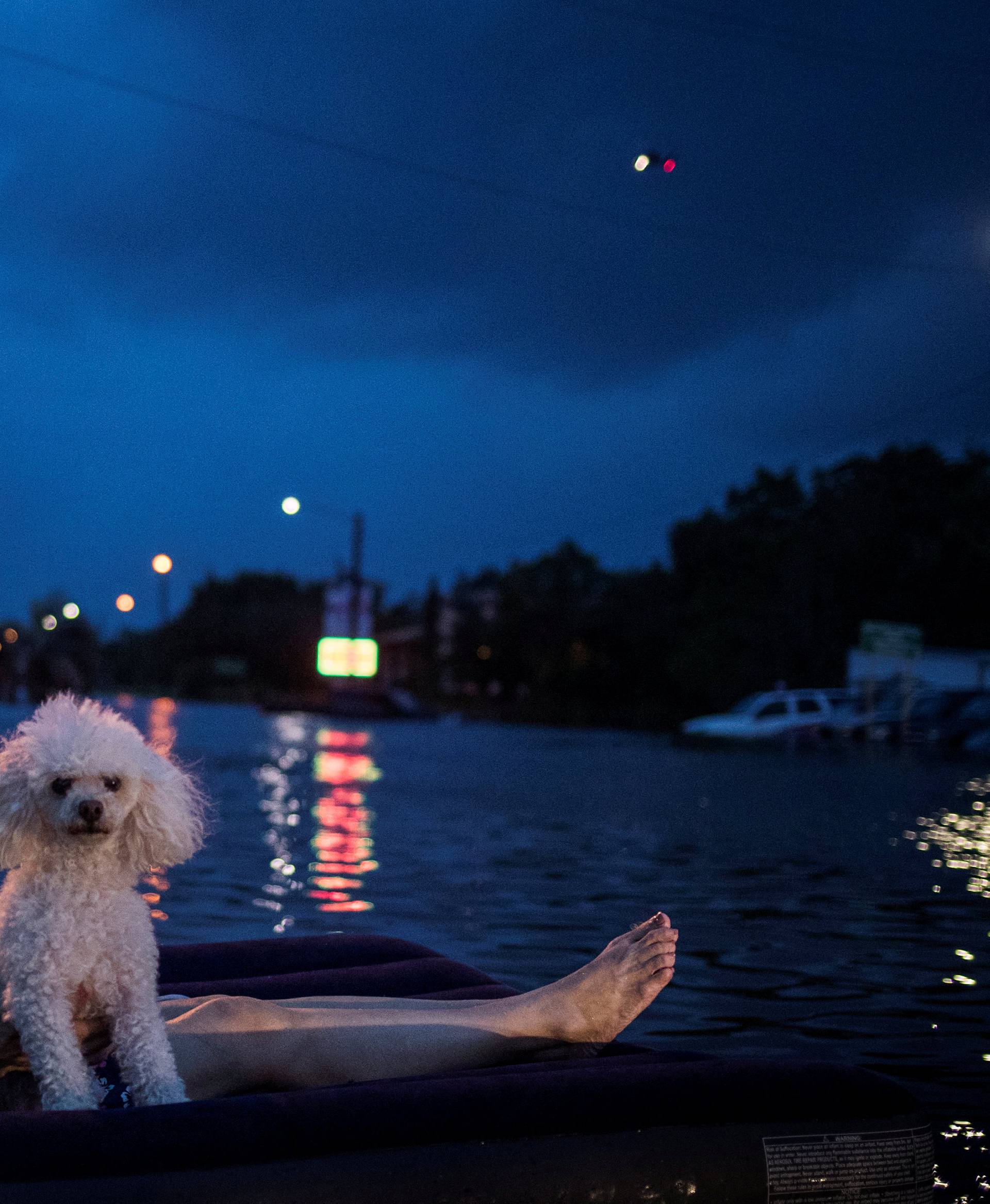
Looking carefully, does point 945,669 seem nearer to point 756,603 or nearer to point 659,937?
point 756,603

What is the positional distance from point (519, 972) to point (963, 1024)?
2222mm

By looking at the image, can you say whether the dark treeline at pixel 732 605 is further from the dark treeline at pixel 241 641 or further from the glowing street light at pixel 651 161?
the glowing street light at pixel 651 161

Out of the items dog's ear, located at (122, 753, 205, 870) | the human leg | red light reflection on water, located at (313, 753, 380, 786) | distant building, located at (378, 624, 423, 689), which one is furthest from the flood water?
distant building, located at (378, 624, 423, 689)

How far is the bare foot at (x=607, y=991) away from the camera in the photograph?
13.2 ft

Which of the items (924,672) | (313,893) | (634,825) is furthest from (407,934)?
(924,672)

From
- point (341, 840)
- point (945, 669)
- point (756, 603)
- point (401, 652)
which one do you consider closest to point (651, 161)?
point (341, 840)

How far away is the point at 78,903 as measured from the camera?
3.55 meters

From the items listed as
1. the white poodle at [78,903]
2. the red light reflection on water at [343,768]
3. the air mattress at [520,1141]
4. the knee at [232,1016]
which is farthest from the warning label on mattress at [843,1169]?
the red light reflection on water at [343,768]

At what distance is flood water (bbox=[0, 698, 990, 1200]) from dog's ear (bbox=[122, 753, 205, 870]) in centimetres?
103

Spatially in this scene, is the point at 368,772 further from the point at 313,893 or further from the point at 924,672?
the point at 924,672

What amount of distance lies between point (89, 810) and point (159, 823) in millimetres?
226

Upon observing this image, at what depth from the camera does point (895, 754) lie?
115 feet

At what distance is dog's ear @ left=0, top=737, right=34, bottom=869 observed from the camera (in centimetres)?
353

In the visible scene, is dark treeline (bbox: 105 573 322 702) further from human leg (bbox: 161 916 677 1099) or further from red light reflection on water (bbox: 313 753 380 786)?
human leg (bbox: 161 916 677 1099)
